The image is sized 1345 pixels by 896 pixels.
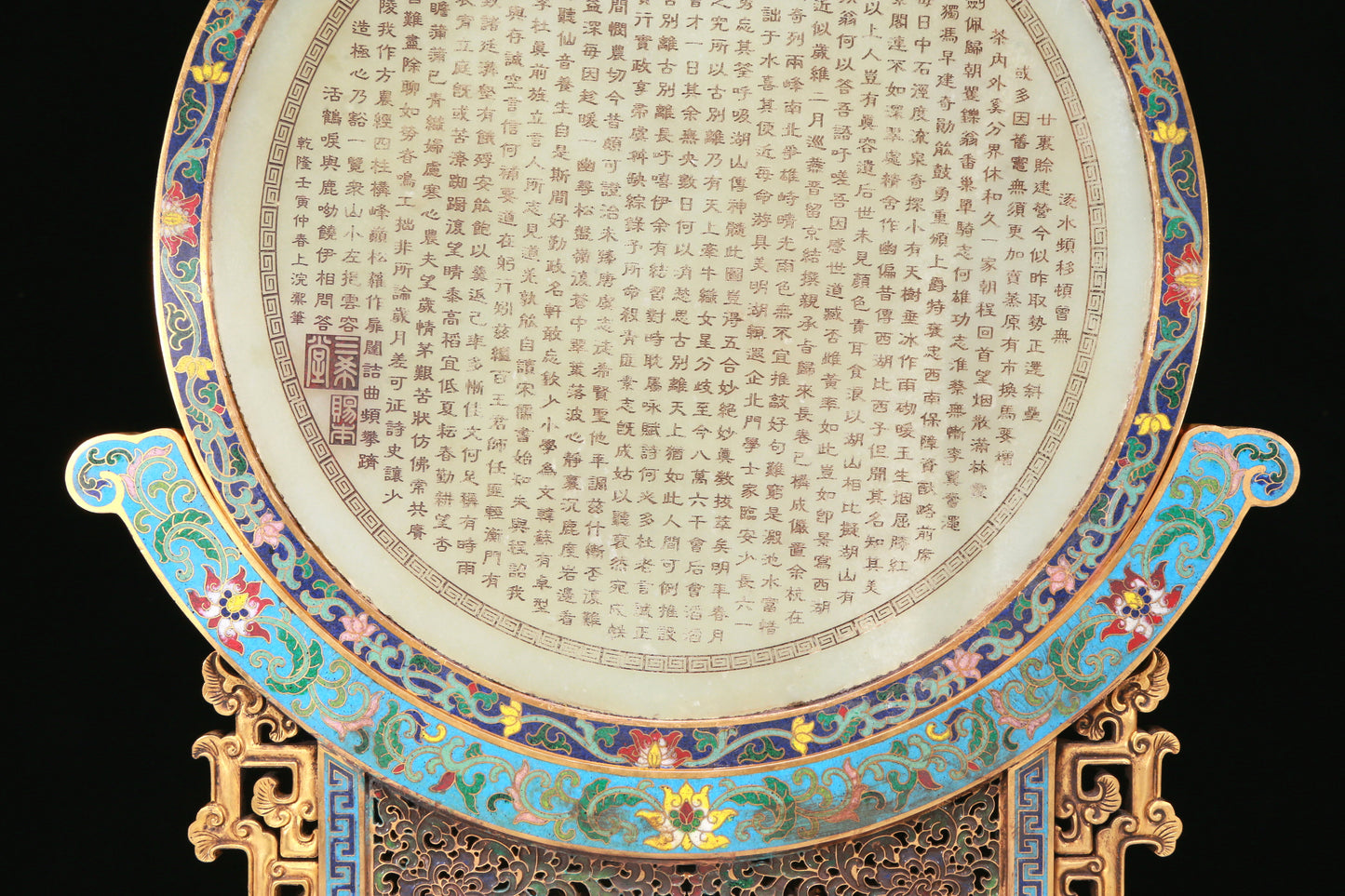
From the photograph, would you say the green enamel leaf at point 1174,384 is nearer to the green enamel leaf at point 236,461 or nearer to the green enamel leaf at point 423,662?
the green enamel leaf at point 423,662

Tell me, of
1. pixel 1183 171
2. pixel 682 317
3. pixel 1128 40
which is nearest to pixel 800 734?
pixel 682 317

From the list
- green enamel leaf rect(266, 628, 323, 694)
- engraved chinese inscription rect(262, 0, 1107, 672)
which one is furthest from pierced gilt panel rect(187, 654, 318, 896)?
engraved chinese inscription rect(262, 0, 1107, 672)

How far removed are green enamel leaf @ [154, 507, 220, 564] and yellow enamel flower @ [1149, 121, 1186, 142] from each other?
2.06m

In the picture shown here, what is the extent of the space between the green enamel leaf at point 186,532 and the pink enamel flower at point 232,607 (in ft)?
0.15

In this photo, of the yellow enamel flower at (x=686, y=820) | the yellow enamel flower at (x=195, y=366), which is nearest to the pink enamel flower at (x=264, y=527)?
the yellow enamel flower at (x=195, y=366)

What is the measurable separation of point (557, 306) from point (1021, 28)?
3.59 feet

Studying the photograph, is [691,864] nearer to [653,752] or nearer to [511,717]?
[653,752]

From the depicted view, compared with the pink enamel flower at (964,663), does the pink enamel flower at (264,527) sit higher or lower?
higher

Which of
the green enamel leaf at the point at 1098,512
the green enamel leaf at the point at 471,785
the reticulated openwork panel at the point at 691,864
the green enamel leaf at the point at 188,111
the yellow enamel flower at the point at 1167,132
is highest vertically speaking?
the green enamel leaf at the point at 188,111

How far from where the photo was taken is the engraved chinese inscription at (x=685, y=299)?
300 cm

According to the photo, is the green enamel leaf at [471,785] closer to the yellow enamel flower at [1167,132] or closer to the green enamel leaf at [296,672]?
the green enamel leaf at [296,672]

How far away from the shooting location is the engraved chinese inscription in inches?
118

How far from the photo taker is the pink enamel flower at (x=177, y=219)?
9.75ft

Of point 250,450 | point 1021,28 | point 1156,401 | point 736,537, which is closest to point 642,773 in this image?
point 736,537
